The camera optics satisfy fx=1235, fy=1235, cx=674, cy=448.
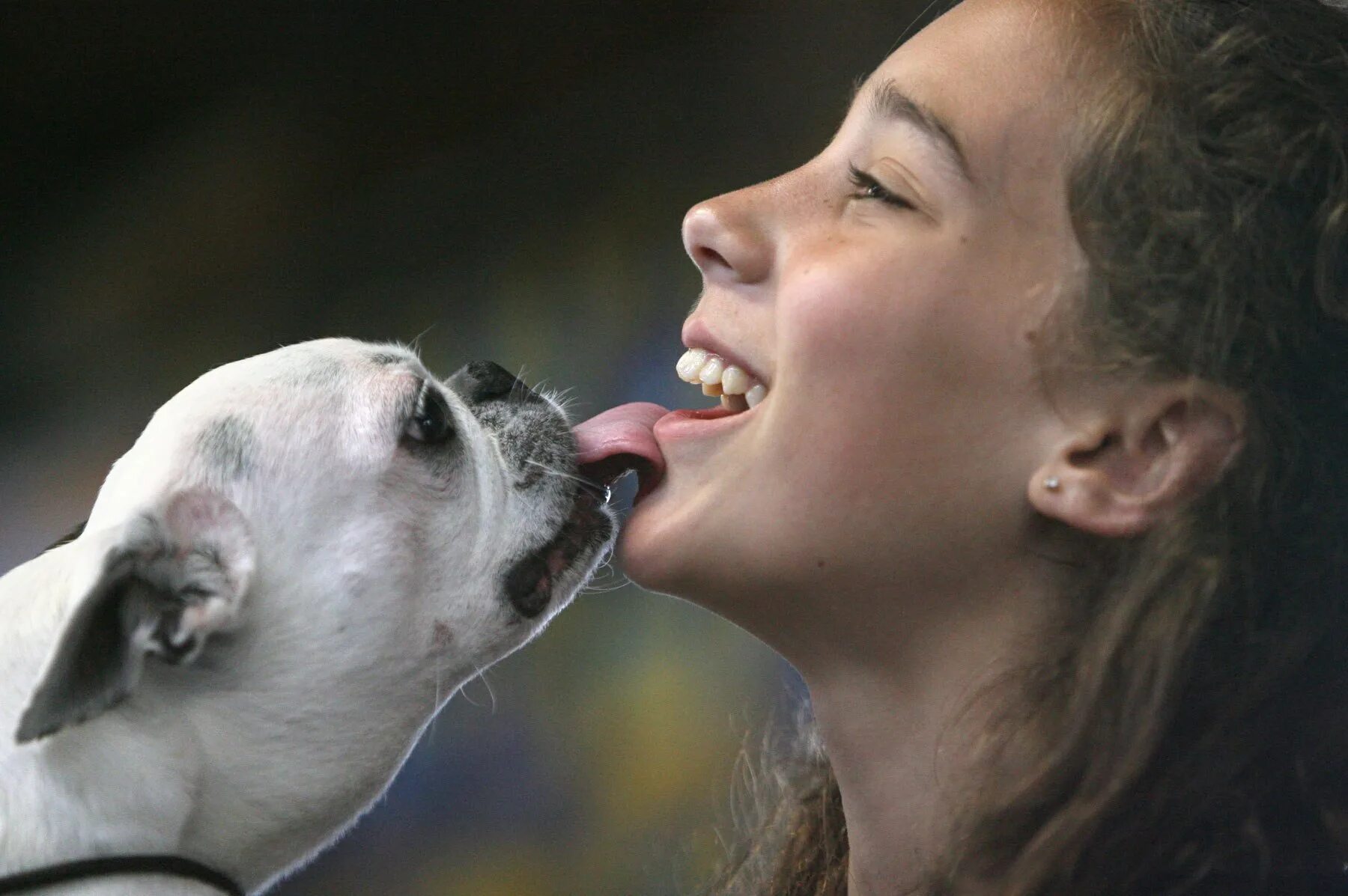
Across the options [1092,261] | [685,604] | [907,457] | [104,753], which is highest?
[1092,261]

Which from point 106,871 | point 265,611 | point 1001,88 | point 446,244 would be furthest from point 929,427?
point 446,244

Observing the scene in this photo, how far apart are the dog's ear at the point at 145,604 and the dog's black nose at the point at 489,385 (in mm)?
301

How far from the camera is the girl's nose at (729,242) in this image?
3.11ft

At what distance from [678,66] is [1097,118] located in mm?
1213

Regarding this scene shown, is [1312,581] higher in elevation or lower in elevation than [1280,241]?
lower

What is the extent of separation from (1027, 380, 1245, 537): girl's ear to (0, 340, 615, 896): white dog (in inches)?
15.3

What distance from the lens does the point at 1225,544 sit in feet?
2.72

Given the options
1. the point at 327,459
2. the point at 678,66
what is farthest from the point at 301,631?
the point at 678,66

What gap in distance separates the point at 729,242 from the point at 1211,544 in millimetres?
408

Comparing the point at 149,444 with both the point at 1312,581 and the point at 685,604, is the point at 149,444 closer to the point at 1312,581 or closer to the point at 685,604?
the point at 1312,581

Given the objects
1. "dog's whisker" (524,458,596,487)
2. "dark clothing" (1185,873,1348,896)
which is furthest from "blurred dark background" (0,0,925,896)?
"dark clothing" (1185,873,1348,896)

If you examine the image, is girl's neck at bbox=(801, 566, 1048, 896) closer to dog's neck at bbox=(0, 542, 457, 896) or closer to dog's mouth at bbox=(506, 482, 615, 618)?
dog's mouth at bbox=(506, 482, 615, 618)

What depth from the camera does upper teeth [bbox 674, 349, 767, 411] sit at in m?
0.97

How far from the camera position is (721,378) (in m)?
0.98
